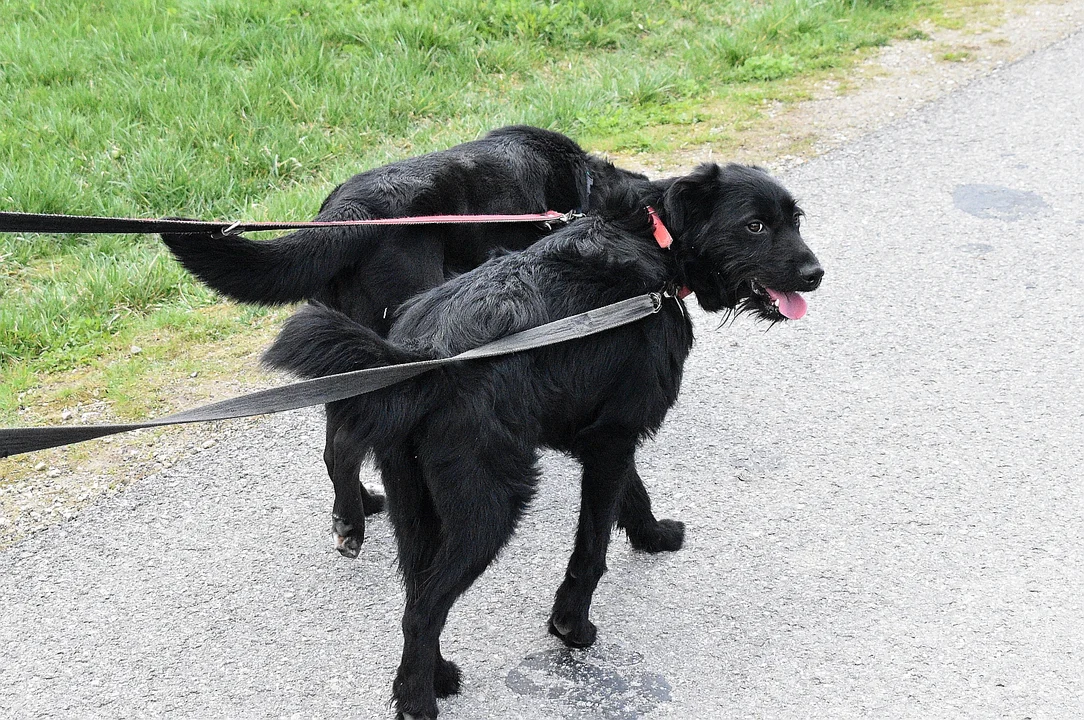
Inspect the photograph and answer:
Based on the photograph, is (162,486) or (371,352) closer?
(371,352)

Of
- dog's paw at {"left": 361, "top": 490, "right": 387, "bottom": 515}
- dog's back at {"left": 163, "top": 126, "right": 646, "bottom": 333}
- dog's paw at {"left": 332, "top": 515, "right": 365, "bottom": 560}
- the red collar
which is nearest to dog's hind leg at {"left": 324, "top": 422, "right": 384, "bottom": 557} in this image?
dog's paw at {"left": 332, "top": 515, "right": 365, "bottom": 560}

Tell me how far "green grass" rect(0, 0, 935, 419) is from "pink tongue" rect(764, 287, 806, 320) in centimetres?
295

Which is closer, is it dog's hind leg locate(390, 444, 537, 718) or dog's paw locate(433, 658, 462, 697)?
dog's hind leg locate(390, 444, 537, 718)

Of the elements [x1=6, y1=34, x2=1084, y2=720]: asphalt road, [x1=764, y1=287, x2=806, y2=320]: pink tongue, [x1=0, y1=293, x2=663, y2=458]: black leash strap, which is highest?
[x1=0, y1=293, x2=663, y2=458]: black leash strap

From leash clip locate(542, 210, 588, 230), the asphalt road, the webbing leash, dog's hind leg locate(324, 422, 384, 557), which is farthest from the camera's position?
leash clip locate(542, 210, 588, 230)

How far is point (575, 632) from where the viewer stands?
10.6 ft

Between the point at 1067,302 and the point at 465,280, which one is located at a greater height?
the point at 465,280

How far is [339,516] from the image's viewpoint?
144 inches

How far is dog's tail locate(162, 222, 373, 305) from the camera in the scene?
10.7 ft

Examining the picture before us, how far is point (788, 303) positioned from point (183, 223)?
196 cm

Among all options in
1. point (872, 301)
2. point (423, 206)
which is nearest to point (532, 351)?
point (423, 206)

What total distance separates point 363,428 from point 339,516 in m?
1.03

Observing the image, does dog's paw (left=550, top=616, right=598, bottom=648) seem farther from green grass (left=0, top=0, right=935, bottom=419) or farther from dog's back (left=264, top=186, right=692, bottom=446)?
green grass (left=0, top=0, right=935, bottom=419)

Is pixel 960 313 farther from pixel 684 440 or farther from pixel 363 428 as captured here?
pixel 363 428
